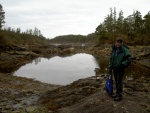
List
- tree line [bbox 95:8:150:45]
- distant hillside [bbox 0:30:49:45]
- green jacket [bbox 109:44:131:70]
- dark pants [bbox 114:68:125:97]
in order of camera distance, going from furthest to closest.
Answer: tree line [bbox 95:8:150:45] → distant hillside [bbox 0:30:49:45] → dark pants [bbox 114:68:125:97] → green jacket [bbox 109:44:131:70]

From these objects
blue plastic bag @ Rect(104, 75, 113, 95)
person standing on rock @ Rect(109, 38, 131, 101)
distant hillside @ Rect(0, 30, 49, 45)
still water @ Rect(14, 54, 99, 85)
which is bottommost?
still water @ Rect(14, 54, 99, 85)

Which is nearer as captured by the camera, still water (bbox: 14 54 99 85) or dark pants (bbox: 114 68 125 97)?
dark pants (bbox: 114 68 125 97)

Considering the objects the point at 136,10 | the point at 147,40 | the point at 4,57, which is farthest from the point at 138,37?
the point at 4,57

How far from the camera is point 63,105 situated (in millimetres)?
12289

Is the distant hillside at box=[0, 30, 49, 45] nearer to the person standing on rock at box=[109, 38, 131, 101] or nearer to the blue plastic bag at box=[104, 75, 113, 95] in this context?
the blue plastic bag at box=[104, 75, 113, 95]

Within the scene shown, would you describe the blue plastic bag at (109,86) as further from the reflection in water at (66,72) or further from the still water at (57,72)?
the still water at (57,72)

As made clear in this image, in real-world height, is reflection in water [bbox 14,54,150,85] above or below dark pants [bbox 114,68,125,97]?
below

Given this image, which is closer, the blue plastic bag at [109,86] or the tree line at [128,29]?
the blue plastic bag at [109,86]

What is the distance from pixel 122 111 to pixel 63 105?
3974mm

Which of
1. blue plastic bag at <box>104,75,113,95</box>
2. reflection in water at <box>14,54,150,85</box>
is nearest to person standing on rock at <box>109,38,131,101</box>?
blue plastic bag at <box>104,75,113,95</box>

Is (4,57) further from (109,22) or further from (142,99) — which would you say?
(109,22)

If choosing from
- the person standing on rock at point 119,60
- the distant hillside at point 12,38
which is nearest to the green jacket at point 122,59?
the person standing on rock at point 119,60

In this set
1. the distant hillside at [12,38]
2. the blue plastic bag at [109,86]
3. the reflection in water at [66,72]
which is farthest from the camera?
the distant hillside at [12,38]

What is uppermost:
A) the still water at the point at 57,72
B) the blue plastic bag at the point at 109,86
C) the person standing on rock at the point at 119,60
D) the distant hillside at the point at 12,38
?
the distant hillside at the point at 12,38
